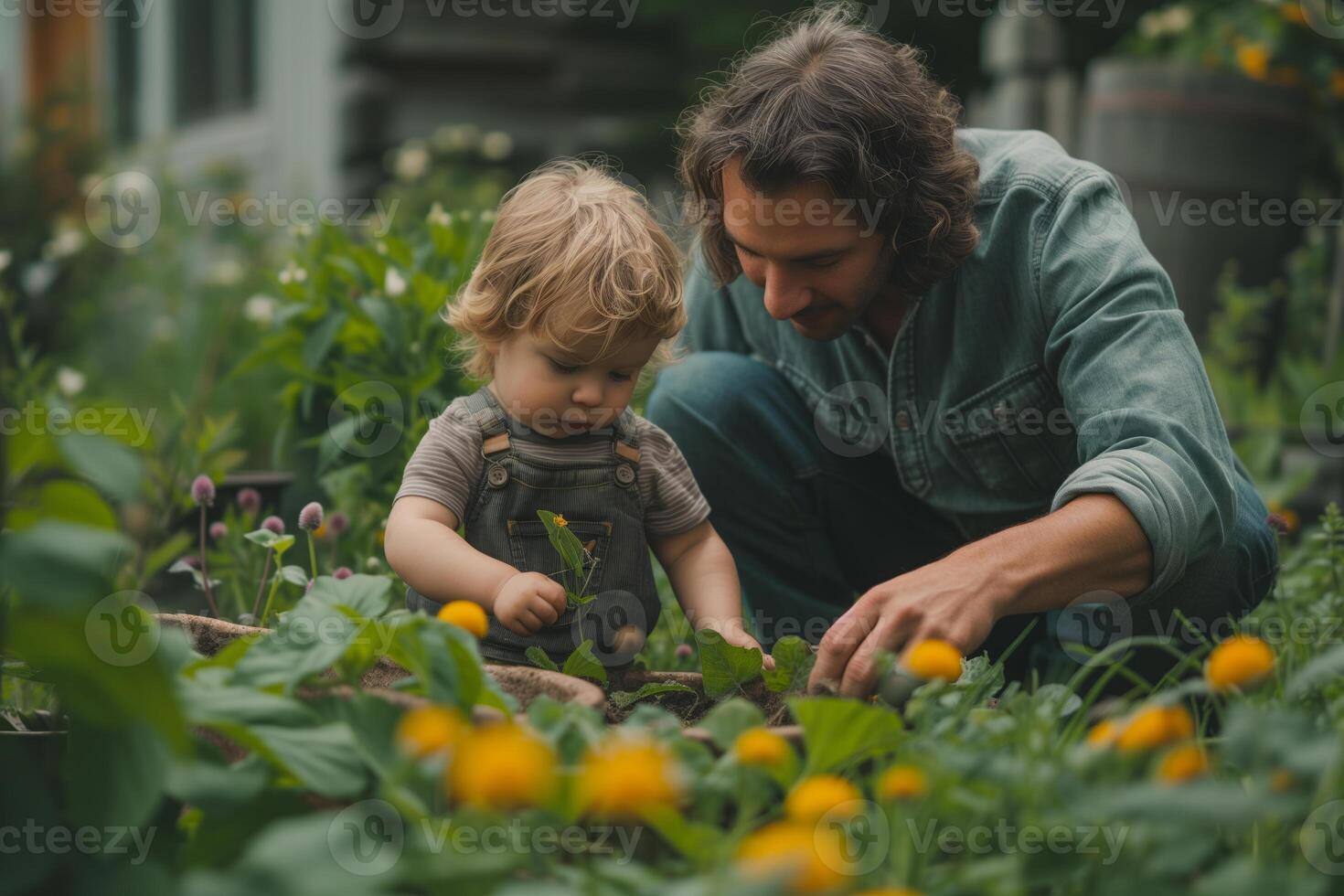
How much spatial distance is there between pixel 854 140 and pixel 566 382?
1.76 ft

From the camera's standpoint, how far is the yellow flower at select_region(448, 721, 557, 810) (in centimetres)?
62

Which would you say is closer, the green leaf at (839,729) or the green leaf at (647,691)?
the green leaf at (839,729)

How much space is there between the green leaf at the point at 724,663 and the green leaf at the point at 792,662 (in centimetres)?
2

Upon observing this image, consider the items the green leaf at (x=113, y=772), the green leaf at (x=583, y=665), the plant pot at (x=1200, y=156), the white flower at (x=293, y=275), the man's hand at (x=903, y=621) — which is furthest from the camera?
the plant pot at (x=1200, y=156)

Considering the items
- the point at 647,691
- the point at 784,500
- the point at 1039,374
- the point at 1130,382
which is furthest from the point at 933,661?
the point at 784,500

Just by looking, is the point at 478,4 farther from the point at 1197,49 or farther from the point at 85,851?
the point at 85,851

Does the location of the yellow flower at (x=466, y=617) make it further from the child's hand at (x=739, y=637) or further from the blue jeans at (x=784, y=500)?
the blue jeans at (x=784, y=500)

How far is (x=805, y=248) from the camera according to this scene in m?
1.69

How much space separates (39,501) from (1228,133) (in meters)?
3.69

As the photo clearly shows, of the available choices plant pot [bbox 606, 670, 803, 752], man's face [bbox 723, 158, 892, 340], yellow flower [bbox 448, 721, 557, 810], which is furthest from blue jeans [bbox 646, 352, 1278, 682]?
yellow flower [bbox 448, 721, 557, 810]

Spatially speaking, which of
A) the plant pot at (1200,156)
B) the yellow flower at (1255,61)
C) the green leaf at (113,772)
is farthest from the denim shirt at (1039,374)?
the yellow flower at (1255,61)

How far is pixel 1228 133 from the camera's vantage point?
12.1ft

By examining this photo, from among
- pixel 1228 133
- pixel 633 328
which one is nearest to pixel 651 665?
pixel 633 328

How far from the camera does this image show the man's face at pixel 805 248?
169 centimetres
